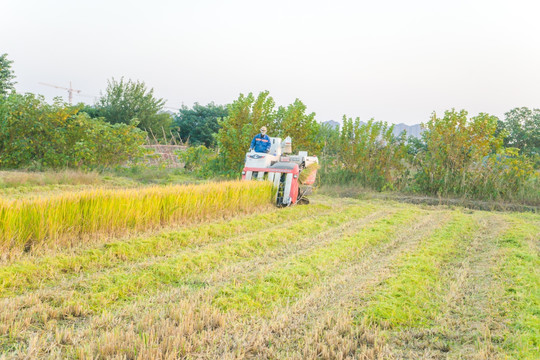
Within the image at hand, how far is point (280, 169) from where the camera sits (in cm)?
968

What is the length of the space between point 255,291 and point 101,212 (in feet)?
8.81

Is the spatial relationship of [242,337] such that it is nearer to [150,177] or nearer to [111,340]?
[111,340]

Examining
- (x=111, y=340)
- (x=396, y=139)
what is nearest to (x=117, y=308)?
(x=111, y=340)

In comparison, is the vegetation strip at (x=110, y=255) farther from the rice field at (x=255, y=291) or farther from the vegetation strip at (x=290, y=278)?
the vegetation strip at (x=290, y=278)

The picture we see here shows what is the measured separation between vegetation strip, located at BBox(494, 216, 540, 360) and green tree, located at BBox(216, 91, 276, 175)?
8.76 metres

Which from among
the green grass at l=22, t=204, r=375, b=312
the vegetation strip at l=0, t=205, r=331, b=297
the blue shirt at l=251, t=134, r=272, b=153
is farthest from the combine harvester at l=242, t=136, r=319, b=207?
the green grass at l=22, t=204, r=375, b=312

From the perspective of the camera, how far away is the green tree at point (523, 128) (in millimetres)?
27500

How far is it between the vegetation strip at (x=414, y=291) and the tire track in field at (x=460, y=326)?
4.4 inches

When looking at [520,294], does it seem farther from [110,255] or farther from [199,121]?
[199,121]

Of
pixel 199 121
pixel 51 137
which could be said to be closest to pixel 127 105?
pixel 199 121

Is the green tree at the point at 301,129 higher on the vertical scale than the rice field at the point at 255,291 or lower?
higher

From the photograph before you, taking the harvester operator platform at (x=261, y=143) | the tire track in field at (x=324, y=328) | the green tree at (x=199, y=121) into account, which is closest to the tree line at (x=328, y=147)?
the harvester operator platform at (x=261, y=143)

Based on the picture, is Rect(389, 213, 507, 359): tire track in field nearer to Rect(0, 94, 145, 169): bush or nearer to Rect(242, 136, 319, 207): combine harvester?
Rect(242, 136, 319, 207): combine harvester

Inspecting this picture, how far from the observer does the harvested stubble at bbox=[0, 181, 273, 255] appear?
463cm
